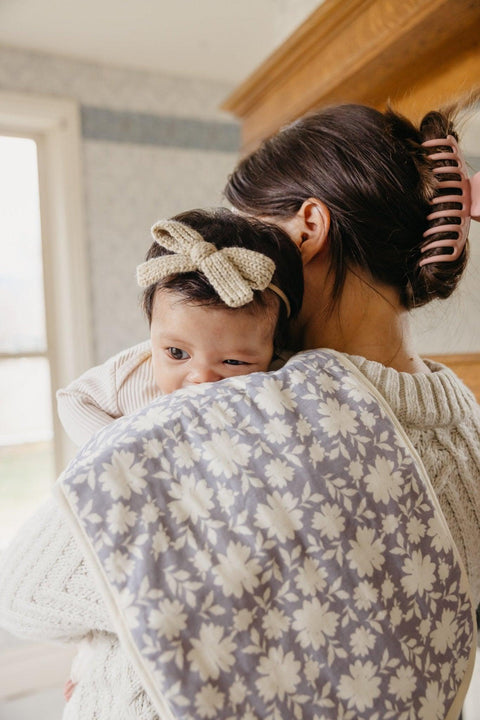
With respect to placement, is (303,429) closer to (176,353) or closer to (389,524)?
(389,524)

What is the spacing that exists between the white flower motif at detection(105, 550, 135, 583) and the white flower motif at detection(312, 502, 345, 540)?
176 mm

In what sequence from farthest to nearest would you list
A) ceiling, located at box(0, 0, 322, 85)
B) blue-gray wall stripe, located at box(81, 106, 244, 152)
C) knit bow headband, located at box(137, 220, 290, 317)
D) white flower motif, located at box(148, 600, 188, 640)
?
1. blue-gray wall stripe, located at box(81, 106, 244, 152)
2. ceiling, located at box(0, 0, 322, 85)
3. knit bow headband, located at box(137, 220, 290, 317)
4. white flower motif, located at box(148, 600, 188, 640)

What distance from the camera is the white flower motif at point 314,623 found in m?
0.57

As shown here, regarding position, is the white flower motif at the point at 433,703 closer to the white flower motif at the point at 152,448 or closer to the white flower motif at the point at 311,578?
the white flower motif at the point at 311,578

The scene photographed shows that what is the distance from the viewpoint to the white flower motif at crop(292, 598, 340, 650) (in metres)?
0.57

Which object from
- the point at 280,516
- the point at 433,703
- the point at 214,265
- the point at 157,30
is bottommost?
the point at 433,703

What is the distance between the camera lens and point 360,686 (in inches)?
23.3

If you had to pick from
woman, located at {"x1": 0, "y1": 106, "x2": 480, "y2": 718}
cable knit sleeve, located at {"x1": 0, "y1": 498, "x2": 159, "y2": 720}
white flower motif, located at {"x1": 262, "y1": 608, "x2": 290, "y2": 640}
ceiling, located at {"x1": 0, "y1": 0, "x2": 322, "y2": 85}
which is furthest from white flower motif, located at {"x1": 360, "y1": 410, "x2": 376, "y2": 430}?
ceiling, located at {"x1": 0, "y1": 0, "x2": 322, "y2": 85}

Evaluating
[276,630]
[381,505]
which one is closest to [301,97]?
[381,505]

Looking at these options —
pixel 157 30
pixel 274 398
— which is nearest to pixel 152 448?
pixel 274 398

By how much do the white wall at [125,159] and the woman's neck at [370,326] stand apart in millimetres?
2248

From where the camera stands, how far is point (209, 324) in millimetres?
874

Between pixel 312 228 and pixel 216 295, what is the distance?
0.16 metres

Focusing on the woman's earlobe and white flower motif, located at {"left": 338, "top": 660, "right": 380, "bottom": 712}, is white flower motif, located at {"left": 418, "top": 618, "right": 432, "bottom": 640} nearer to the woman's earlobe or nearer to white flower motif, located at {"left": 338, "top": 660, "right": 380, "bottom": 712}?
white flower motif, located at {"left": 338, "top": 660, "right": 380, "bottom": 712}
